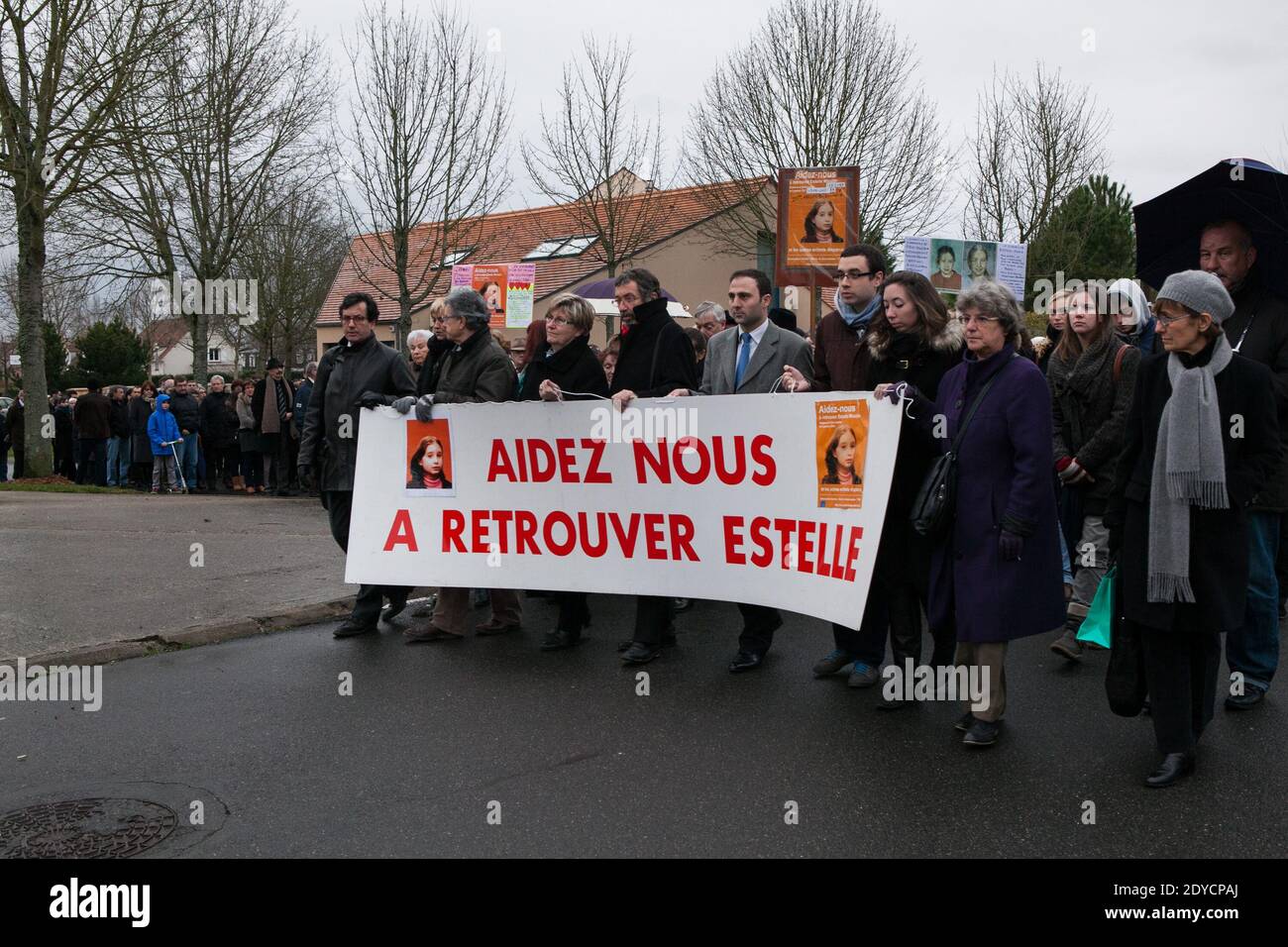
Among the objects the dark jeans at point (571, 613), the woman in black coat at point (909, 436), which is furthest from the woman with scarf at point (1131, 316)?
the dark jeans at point (571, 613)

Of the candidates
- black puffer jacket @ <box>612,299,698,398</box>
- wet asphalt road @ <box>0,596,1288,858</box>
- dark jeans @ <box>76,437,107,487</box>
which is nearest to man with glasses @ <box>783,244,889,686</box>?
wet asphalt road @ <box>0,596,1288,858</box>

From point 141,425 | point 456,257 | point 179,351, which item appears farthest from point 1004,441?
point 179,351

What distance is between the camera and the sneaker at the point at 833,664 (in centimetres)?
Result: 652

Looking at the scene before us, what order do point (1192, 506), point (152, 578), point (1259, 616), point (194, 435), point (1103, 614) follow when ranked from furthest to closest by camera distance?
point (194, 435)
point (152, 578)
point (1259, 616)
point (1103, 614)
point (1192, 506)

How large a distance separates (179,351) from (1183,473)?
118 meters

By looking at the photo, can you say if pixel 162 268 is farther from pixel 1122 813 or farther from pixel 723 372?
pixel 1122 813

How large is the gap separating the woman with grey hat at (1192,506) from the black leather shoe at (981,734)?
0.69m

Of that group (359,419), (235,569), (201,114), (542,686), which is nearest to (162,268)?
(201,114)

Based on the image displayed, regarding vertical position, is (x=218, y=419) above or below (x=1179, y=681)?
above

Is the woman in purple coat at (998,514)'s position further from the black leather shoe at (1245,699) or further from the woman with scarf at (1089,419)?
the woman with scarf at (1089,419)

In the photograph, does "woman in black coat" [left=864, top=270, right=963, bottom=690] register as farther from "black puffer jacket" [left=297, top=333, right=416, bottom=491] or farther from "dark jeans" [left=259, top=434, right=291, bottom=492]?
"dark jeans" [left=259, top=434, right=291, bottom=492]

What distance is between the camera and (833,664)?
6.54 metres

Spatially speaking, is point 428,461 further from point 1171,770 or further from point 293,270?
point 293,270

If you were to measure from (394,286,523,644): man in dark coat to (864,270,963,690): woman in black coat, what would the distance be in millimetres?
2670
